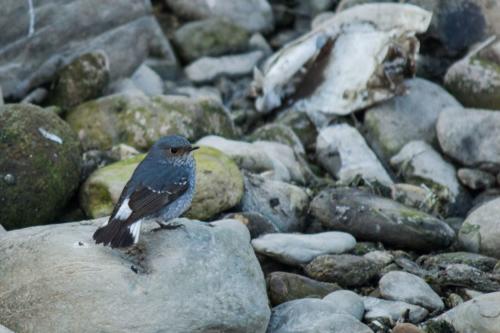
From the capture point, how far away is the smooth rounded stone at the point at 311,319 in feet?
21.6

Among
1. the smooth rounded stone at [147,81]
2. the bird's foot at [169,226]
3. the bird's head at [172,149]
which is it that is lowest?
the smooth rounded stone at [147,81]

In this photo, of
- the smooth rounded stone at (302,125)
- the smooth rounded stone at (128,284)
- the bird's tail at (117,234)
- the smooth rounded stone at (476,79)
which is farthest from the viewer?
the smooth rounded stone at (302,125)

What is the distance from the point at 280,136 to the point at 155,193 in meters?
4.23

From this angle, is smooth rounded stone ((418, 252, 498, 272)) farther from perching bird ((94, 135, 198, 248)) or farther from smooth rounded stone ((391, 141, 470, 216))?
perching bird ((94, 135, 198, 248))

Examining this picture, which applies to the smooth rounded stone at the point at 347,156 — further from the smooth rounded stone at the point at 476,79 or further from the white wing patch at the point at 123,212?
the white wing patch at the point at 123,212

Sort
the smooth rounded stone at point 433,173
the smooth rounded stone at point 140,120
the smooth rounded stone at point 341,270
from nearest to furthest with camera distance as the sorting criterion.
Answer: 1. the smooth rounded stone at point 341,270
2. the smooth rounded stone at point 433,173
3. the smooth rounded stone at point 140,120

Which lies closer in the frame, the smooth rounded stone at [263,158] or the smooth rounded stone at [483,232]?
the smooth rounded stone at [483,232]

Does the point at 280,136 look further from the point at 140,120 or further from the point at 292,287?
the point at 292,287

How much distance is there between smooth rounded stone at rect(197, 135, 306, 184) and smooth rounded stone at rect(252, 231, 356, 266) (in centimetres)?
152

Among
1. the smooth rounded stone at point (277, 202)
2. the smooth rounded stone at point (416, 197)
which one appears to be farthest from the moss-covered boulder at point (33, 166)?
the smooth rounded stone at point (416, 197)

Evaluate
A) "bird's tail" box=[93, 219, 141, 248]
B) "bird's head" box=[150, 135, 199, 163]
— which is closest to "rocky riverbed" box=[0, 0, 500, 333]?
"bird's tail" box=[93, 219, 141, 248]

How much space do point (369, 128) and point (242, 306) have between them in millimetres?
5141

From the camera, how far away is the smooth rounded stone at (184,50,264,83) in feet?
42.5

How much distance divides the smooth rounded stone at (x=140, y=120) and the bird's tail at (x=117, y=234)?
395 cm
